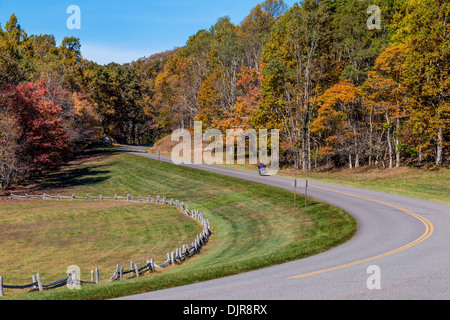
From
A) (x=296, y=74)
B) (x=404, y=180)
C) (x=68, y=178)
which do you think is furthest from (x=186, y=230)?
(x=68, y=178)

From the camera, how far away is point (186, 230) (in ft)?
91.4

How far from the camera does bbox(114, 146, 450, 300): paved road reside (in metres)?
9.73

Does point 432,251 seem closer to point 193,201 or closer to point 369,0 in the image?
point 193,201

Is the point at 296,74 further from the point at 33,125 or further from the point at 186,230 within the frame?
the point at 33,125

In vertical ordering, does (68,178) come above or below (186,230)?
above

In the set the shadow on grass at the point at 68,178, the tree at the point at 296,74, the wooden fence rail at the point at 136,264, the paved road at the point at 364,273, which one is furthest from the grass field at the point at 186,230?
the tree at the point at 296,74

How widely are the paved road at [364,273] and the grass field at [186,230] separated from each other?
1.16m

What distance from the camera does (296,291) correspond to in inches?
388

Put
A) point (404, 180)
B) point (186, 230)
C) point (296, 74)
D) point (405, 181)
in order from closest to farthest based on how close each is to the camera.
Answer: point (186, 230) → point (405, 181) → point (404, 180) → point (296, 74)

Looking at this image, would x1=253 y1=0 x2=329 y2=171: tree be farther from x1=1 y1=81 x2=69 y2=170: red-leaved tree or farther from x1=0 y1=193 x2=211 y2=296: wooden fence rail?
x1=1 y1=81 x2=69 y2=170: red-leaved tree

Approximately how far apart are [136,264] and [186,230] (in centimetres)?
1151

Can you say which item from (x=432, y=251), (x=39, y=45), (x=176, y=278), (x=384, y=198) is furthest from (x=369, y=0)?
(x=39, y=45)

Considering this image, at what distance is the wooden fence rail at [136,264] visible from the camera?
602 inches

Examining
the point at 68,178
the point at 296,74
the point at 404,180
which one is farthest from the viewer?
the point at 68,178
